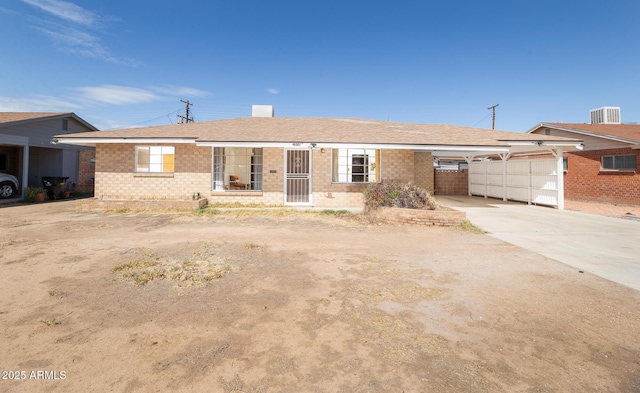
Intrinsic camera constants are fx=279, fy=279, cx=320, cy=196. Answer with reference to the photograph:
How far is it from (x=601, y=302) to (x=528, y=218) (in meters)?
7.46

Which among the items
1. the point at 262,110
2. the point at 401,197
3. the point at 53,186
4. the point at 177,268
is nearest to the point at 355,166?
the point at 401,197

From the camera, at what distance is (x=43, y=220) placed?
8781 mm

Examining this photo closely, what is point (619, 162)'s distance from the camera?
14.1 m

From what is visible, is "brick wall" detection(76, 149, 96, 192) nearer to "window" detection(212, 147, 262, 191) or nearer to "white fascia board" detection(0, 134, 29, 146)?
"white fascia board" detection(0, 134, 29, 146)

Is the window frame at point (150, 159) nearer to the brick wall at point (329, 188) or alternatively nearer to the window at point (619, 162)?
the brick wall at point (329, 188)

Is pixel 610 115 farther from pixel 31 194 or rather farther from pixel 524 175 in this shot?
pixel 31 194

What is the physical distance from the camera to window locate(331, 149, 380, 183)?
42.5 ft

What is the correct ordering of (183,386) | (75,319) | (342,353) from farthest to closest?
(75,319) < (342,353) < (183,386)

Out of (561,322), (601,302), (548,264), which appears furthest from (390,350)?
(548,264)

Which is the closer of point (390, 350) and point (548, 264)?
point (390, 350)

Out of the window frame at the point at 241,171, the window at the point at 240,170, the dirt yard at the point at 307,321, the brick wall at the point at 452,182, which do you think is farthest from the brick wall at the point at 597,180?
the window at the point at 240,170

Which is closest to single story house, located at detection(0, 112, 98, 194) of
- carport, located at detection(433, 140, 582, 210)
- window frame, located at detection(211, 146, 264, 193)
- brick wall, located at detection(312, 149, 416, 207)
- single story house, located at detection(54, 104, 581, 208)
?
single story house, located at detection(54, 104, 581, 208)

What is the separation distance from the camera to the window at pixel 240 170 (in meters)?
12.7

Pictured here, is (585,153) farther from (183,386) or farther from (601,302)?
(183,386)
